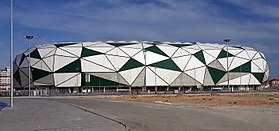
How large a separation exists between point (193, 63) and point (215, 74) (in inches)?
317

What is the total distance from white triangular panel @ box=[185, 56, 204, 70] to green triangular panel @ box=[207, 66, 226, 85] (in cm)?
325

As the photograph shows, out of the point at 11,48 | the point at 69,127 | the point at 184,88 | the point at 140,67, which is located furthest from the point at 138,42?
the point at 69,127

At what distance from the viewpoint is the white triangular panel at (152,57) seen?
114 m

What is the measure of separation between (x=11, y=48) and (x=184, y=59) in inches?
3511

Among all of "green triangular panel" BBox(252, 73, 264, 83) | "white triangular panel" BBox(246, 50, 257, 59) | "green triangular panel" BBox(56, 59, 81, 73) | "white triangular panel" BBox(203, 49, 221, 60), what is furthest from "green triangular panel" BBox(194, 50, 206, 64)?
"green triangular panel" BBox(56, 59, 81, 73)

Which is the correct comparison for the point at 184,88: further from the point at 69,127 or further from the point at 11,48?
the point at 69,127

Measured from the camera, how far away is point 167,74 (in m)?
115

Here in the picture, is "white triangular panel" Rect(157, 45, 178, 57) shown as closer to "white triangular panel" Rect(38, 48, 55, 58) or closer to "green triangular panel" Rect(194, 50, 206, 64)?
"green triangular panel" Rect(194, 50, 206, 64)

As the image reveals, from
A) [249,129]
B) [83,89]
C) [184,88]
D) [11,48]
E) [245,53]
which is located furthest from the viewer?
[245,53]

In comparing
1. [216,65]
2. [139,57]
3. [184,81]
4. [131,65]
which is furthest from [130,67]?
[216,65]

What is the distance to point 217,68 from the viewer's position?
397 ft

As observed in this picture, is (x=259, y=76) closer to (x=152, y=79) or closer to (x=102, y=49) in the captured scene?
(x=152, y=79)

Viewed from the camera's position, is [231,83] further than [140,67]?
Yes

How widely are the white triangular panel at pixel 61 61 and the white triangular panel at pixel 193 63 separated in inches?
1332
